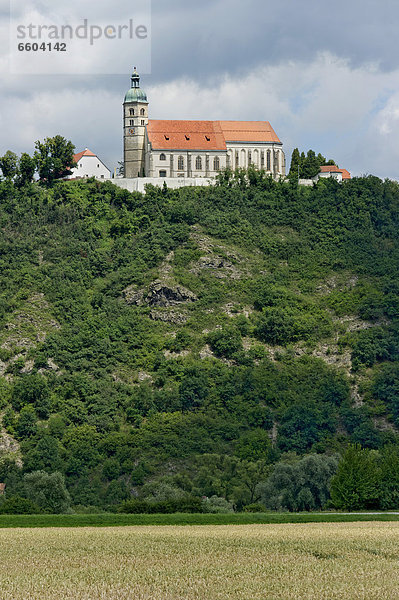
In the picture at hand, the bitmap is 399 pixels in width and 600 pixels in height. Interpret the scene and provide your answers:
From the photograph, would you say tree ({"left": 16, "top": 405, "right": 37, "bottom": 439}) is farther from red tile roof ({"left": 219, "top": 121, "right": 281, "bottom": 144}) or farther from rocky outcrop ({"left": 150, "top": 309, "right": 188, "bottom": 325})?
red tile roof ({"left": 219, "top": 121, "right": 281, "bottom": 144})

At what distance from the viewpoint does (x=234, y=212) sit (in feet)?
408

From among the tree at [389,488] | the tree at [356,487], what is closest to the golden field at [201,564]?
the tree at [389,488]

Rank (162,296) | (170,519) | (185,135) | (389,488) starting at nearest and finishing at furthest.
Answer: (170,519) < (389,488) < (162,296) < (185,135)

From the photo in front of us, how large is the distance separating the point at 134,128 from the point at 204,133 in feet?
31.3

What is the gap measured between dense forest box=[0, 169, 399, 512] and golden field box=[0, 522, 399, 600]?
1137 inches

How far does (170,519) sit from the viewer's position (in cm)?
5781

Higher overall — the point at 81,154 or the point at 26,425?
the point at 81,154

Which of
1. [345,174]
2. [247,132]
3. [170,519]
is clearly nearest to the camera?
[170,519]

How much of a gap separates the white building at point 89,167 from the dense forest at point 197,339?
3181 millimetres

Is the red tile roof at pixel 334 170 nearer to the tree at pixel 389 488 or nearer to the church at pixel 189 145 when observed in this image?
the church at pixel 189 145

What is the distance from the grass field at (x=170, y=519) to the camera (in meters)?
57.2

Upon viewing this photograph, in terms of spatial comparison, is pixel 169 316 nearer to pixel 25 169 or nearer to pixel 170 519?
pixel 25 169

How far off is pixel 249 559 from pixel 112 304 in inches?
2946

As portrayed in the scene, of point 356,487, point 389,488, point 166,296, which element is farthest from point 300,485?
point 166,296
